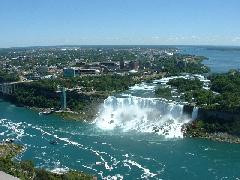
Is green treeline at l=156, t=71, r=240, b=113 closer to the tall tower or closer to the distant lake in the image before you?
the tall tower

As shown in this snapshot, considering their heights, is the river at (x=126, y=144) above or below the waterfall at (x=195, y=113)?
below

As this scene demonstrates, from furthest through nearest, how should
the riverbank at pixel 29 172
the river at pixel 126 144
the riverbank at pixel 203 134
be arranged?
1. the riverbank at pixel 203 134
2. the river at pixel 126 144
3. the riverbank at pixel 29 172

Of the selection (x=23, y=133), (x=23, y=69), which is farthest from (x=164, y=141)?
(x=23, y=69)

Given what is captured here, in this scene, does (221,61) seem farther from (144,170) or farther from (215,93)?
(144,170)

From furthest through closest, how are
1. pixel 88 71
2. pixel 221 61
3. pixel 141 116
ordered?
pixel 221 61 < pixel 88 71 < pixel 141 116

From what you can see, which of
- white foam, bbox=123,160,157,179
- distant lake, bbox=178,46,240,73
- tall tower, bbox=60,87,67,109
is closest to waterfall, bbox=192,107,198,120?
white foam, bbox=123,160,157,179

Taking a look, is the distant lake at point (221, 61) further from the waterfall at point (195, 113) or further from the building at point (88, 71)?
the waterfall at point (195, 113)

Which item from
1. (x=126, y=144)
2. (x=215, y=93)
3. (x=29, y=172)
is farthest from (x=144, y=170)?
(x=215, y=93)

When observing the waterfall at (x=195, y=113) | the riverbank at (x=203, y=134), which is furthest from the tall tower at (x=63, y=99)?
the riverbank at (x=203, y=134)
